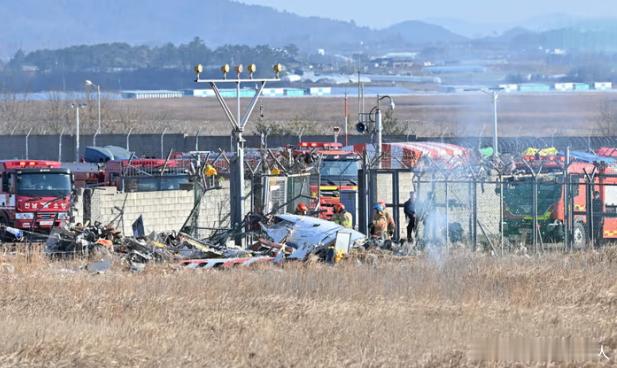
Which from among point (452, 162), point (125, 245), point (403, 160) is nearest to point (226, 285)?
point (125, 245)

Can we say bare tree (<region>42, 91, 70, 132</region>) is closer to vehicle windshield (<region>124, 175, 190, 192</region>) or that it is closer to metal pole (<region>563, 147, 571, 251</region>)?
Answer: vehicle windshield (<region>124, 175, 190, 192</region>)

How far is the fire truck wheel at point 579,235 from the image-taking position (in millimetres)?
26016

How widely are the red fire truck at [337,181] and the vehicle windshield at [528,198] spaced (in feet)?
18.5

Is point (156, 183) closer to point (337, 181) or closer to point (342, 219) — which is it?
point (337, 181)

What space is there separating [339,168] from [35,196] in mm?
8468

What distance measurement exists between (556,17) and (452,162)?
7225mm

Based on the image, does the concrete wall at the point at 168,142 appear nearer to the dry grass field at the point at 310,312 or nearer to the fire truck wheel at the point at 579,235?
the fire truck wheel at the point at 579,235

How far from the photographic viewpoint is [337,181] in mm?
35188

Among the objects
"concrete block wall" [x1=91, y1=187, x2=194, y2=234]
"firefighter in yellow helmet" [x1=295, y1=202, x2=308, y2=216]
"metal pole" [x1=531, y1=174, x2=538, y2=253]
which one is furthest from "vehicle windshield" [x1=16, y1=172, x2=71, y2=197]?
"metal pole" [x1=531, y1=174, x2=538, y2=253]

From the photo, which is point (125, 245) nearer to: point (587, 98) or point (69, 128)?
point (587, 98)

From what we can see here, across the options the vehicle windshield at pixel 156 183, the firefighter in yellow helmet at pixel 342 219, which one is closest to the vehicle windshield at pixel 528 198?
the firefighter in yellow helmet at pixel 342 219

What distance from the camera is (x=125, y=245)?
24.7m

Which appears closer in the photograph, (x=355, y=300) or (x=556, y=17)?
(x=355, y=300)

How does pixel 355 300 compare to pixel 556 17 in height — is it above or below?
below
